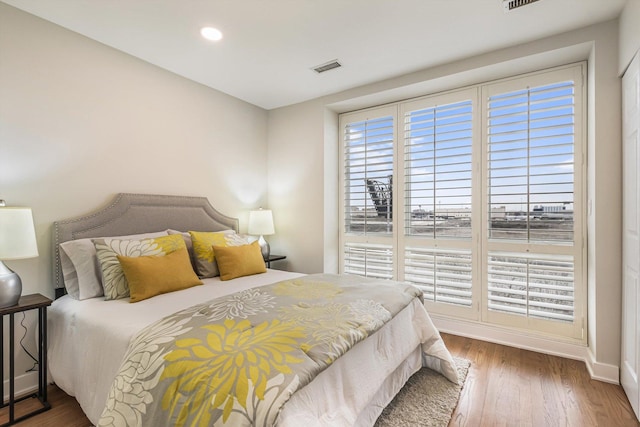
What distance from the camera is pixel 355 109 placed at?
377 centimetres

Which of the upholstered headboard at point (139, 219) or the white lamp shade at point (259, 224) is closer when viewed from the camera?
the upholstered headboard at point (139, 219)

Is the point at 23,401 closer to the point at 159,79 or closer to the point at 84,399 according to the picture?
the point at 84,399

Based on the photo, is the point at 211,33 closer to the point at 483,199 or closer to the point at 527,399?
the point at 483,199

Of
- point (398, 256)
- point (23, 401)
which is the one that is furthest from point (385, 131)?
point (23, 401)

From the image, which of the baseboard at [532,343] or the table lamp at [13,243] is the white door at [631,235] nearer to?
the baseboard at [532,343]

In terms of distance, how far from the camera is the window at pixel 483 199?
2.60m

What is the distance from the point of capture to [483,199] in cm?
295

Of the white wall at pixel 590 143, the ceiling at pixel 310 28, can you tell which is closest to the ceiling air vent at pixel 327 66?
the ceiling at pixel 310 28

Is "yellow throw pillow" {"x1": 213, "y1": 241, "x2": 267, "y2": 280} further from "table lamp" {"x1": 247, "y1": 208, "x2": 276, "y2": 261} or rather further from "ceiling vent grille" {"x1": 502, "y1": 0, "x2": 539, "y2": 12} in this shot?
"ceiling vent grille" {"x1": 502, "y1": 0, "x2": 539, "y2": 12}

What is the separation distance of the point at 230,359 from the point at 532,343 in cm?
274

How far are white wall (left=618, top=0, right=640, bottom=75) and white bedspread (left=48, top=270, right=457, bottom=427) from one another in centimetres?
208

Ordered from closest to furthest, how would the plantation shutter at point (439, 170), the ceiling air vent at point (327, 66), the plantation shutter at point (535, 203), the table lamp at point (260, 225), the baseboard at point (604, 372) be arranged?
the baseboard at point (604, 372)
the plantation shutter at point (535, 203)
the ceiling air vent at point (327, 66)
the plantation shutter at point (439, 170)
the table lamp at point (260, 225)

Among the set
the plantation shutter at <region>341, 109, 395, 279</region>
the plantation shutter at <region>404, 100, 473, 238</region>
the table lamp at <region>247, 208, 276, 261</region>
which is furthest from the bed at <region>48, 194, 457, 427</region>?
the plantation shutter at <region>341, 109, 395, 279</region>

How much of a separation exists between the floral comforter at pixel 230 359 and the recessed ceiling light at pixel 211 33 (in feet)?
6.42
